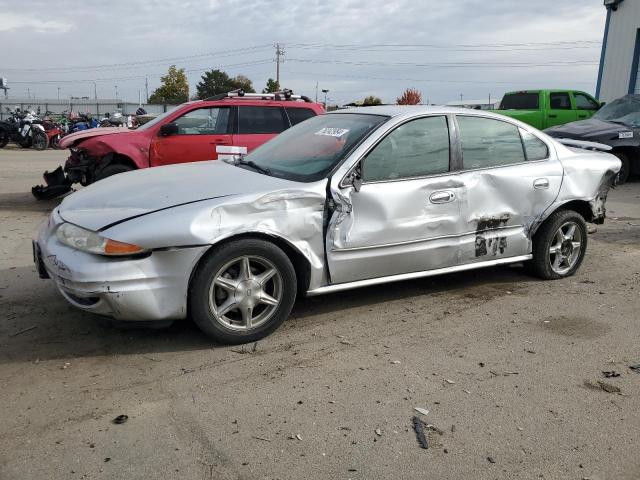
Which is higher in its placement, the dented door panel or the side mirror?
the side mirror

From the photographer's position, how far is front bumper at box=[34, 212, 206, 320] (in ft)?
11.5

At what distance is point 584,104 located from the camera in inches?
616

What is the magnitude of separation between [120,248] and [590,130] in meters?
10.3

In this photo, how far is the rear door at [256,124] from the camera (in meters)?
9.05

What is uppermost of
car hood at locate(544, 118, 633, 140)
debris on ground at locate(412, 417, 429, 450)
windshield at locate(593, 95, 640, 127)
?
windshield at locate(593, 95, 640, 127)

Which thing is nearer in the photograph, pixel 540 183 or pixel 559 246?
pixel 540 183

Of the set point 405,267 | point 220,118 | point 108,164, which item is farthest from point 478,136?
point 108,164

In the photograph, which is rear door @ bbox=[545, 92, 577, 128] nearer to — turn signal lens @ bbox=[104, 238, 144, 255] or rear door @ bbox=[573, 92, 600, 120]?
rear door @ bbox=[573, 92, 600, 120]

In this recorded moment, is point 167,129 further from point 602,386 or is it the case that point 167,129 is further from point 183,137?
point 602,386

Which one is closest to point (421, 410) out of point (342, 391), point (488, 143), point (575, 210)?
point (342, 391)

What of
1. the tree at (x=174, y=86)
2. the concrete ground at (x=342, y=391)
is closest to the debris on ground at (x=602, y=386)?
the concrete ground at (x=342, y=391)

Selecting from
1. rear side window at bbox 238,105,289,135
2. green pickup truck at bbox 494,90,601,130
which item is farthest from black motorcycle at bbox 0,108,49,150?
green pickup truck at bbox 494,90,601,130

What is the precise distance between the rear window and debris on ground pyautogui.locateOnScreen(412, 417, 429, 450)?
13884 mm

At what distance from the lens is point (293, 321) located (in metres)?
4.41
